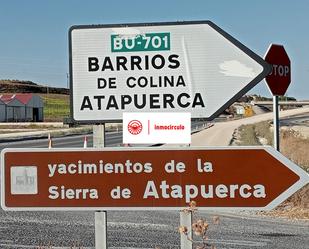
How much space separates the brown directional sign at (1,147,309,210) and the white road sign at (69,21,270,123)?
25cm

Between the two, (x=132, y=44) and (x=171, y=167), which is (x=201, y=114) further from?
(x=132, y=44)

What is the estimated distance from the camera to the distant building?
305 ft

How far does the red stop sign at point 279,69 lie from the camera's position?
8980 millimetres

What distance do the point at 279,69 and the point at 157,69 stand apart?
593 centimetres

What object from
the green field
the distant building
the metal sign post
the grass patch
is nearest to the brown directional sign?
the metal sign post

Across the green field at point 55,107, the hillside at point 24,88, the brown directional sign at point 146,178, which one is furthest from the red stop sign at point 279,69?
the hillside at point 24,88

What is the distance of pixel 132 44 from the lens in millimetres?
3488

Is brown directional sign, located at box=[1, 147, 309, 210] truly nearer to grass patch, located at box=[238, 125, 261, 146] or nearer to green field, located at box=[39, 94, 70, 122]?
grass patch, located at box=[238, 125, 261, 146]

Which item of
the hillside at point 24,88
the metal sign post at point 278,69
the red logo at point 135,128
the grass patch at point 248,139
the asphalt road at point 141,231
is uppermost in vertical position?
the hillside at point 24,88

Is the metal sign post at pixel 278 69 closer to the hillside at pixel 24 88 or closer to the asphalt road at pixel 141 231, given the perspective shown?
the asphalt road at pixel 141 231

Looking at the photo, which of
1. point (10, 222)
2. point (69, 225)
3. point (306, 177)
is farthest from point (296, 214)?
point (306, 177)

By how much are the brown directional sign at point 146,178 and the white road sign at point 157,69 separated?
0.81 feet

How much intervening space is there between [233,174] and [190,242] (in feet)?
1.36

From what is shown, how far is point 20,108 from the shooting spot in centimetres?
9706
